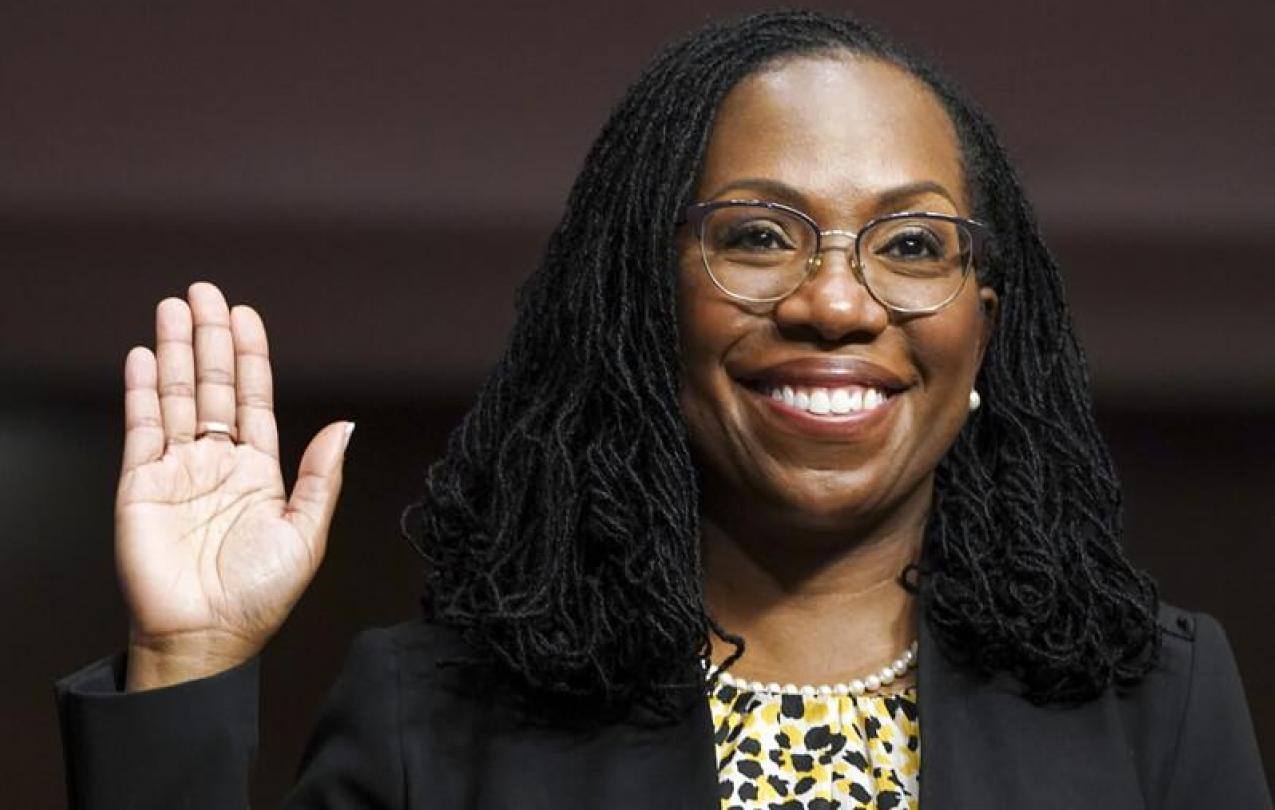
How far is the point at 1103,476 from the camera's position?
208 cm

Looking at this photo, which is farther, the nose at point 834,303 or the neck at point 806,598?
the neck at point 806,598

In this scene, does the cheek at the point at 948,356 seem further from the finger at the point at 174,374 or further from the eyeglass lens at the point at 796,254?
the finger at the point at 174,374

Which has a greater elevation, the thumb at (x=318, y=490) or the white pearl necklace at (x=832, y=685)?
the thumb at (x=318, y=490)

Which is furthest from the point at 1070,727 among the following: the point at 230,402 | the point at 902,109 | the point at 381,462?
the point at 381,462

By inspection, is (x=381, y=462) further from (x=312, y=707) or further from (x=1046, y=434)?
(x=1046, y=434)

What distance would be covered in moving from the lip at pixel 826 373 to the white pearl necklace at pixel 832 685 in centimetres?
23

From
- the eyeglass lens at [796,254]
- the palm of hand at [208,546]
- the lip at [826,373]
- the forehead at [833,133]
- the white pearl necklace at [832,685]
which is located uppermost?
the forehead at [833,133]

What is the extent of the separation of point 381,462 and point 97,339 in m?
0.34

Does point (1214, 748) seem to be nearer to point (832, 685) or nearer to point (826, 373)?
point (832, 685)

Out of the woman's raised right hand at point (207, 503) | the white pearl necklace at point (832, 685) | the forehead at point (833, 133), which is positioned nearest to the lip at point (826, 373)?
the forehead at point (833, 133)

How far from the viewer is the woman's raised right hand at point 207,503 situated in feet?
6.21

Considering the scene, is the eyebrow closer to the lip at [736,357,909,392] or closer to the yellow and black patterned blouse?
the lip at [736,357,909,392]

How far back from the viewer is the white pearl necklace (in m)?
2.00

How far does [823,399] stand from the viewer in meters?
1.94
